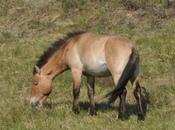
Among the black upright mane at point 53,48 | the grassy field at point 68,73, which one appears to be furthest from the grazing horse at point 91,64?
the grassy field at point 68,73

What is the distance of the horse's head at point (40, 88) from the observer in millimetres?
11180

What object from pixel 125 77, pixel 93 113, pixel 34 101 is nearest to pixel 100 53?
pixel 125 77

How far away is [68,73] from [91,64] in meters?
3.25

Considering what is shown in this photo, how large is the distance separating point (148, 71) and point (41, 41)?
12.8ft

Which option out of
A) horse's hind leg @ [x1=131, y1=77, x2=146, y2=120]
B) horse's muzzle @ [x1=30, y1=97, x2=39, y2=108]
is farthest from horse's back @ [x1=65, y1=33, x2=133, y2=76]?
horse's muzzle @ [x1=30, y1=97, x2=39, y2=108]

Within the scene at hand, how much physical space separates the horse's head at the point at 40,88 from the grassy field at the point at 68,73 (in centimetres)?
28

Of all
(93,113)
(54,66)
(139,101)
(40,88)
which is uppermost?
(54,66)

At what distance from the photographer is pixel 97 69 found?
10.4 metres

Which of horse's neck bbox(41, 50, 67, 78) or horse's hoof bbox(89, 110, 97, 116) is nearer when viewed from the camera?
horse's hoof bbox(89, 110, 97, 116)

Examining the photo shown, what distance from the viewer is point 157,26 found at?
16969 millimetres

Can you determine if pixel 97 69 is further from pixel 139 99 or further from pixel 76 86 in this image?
pixel 139 99

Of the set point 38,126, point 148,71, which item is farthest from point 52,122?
point 148,71

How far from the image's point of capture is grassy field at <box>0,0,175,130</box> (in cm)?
991

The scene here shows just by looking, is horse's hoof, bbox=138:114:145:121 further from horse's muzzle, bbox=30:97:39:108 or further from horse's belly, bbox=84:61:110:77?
horse's muzzle, bbox=30:97:39:108
